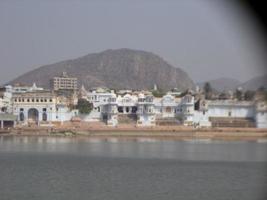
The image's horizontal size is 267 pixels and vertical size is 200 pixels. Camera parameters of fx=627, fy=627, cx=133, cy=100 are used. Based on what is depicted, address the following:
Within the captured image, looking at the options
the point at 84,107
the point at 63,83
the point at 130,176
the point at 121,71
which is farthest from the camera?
the point at 121,71

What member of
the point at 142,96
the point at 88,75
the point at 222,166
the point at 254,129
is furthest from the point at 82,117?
the point at 88,75

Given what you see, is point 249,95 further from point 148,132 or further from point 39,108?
point 39,108

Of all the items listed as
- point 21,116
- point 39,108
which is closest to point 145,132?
point 39,108

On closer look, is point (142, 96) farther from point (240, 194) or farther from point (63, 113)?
point (240, 194)

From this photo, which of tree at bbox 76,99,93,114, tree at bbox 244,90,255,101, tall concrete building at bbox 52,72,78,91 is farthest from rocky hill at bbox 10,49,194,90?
tree at bbox 76,99,93,114

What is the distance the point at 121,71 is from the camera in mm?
117750

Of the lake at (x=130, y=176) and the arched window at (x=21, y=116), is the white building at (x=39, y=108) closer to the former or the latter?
the arched window at (x=21, y=116)

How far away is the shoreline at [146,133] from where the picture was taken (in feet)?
106

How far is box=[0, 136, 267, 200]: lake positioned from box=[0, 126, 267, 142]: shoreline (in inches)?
506

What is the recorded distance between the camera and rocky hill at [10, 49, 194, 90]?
112750 mm

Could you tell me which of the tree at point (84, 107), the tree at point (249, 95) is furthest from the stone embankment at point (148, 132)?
the tree at point (249, 95)

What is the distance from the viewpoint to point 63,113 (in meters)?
35.8

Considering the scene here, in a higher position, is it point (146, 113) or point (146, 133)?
point (146, 113)

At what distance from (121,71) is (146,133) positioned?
279 ft
